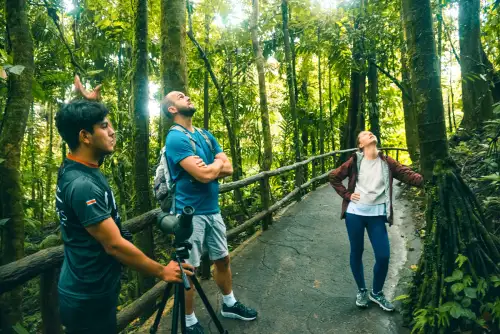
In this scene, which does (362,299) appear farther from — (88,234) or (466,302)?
(88,234)

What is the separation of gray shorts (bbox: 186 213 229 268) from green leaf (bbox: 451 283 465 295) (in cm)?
193

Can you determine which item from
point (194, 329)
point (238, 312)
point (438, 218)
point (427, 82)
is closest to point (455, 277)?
point (438, 218)

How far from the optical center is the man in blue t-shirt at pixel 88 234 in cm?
184

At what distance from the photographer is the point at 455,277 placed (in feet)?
10.2

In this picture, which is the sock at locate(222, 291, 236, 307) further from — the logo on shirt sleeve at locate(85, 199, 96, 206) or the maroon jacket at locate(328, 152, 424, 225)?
the logo on shirt sleeve at locate(85, 199, 96, 206)

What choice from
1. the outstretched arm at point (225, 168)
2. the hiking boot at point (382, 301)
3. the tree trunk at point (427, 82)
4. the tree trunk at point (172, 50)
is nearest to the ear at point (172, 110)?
the outstretched arm at point (225, 168)

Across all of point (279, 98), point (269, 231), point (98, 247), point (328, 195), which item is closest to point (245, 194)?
point (328, 195)

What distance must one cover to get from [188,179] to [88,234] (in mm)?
1320

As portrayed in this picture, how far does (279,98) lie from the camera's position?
18.1m

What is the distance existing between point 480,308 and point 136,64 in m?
4.32

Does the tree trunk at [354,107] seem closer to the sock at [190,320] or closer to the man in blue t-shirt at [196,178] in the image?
the man in blue t-shirt at [196,178]

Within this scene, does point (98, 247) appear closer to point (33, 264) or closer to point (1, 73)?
point (33, 264)

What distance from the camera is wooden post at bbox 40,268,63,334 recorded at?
8.02 ft

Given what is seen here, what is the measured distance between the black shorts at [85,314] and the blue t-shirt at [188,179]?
129 centimetres
